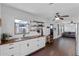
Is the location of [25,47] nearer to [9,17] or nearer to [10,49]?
[10,49]

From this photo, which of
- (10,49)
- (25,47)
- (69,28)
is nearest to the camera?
(10,49)

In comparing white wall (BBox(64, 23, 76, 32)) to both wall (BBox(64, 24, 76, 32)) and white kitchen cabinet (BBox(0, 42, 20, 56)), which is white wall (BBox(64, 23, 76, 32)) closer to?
wall (BBox(64, 24, 76, 32))

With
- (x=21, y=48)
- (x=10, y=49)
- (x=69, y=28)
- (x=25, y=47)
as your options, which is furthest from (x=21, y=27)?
(x=69, y=28)

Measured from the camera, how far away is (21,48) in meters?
4.51

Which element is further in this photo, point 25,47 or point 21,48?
point 25,47

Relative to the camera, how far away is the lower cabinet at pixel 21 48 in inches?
142

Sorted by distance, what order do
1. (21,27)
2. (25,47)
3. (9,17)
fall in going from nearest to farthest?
(9,17), (25,47), (21,27)

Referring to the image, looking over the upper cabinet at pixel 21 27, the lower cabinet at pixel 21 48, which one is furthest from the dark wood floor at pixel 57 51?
the upper cabinet at pixel 21 27

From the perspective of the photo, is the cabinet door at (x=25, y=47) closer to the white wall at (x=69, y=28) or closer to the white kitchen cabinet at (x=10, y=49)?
the white kitchen cabinet at (x=10, y=49)

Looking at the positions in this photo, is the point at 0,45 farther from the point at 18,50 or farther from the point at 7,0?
the point at 7,0

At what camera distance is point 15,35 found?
5215 mm

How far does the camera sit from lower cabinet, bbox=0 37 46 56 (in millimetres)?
3606

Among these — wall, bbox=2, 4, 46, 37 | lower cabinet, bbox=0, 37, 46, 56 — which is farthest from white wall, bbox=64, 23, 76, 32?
wall, bbox=2, 4, 46, 37

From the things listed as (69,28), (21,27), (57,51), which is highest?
(21,27)
